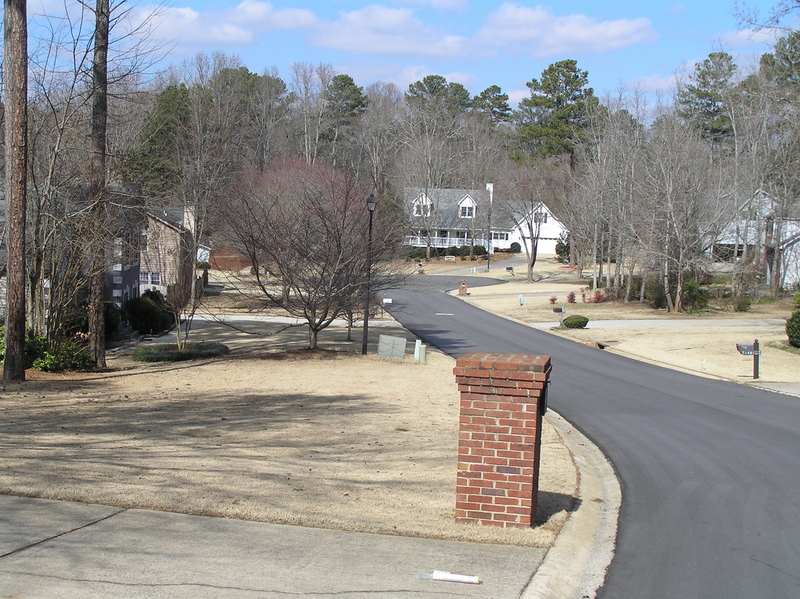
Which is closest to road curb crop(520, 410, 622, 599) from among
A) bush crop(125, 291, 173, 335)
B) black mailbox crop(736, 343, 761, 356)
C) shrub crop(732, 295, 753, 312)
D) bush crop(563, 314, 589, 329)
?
black mailbox crop(736, 343, 761, 356)

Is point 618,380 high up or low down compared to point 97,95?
down

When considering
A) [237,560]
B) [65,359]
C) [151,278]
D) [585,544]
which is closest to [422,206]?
[151,278]

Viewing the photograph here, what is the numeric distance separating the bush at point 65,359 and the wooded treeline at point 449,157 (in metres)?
0.54

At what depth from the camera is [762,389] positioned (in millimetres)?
19203

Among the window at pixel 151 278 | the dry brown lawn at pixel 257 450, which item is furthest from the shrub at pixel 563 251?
the dry brown lawn at pixel 257 450

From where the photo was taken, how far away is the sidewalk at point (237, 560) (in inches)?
203

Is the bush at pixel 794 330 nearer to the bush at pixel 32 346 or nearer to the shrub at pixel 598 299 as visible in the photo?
the shrub at pixel 598 299

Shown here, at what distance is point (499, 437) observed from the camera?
270 inches

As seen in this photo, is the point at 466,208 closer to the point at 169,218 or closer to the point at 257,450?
the point at 169,218

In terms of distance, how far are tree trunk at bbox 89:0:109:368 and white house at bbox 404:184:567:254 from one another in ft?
183

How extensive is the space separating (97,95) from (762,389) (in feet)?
57.4

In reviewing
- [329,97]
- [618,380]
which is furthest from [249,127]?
[618,380]

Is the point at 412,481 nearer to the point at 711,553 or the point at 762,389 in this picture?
the point at 711,553

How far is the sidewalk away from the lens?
16.9ft
